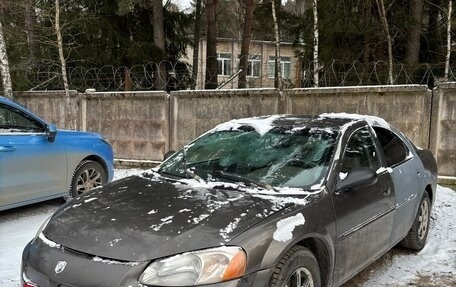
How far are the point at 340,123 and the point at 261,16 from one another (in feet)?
50.4

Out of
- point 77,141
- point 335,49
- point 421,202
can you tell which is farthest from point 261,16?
point 421,202

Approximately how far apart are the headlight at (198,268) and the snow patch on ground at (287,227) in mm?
313

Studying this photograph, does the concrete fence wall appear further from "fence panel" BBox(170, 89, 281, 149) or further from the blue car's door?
the blue car's door

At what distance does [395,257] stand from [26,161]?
4548 millimetres

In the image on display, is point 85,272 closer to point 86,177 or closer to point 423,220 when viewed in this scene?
point 423,220

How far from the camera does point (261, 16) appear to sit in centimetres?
1878

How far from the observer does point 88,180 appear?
6965 mm

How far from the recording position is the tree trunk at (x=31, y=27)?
13.6m

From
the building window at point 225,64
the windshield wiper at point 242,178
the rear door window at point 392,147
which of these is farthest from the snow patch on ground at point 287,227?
the building window at point 225,64

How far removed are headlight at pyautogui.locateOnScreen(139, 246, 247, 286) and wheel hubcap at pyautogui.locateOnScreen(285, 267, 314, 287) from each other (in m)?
0.46

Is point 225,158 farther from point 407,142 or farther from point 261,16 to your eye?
point 261,16

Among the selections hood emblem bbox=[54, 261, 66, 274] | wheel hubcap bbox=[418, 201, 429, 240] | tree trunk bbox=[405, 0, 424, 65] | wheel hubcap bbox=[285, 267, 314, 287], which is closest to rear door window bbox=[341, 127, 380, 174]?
wheel hubcap bbox=[285, 267, 314, 287]

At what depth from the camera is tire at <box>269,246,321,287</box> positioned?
2.86m

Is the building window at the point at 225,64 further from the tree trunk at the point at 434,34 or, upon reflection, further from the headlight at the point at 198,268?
the headlight at the point at 198,268
